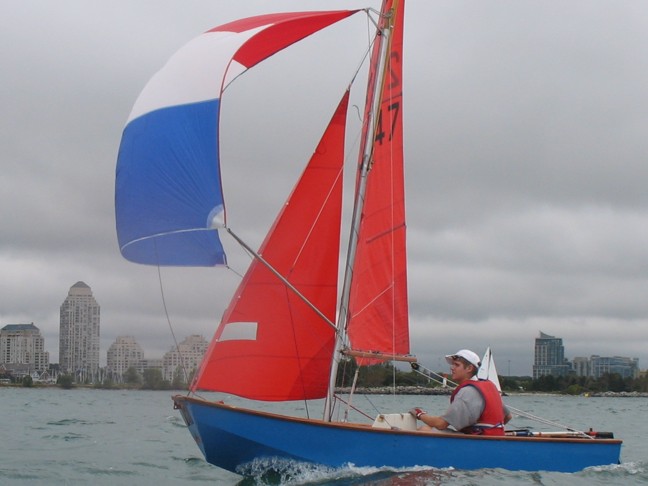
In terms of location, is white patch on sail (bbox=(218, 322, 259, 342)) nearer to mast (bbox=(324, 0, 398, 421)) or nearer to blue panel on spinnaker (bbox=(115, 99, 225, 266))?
mast (bbox=(324, 0, 398, 421))

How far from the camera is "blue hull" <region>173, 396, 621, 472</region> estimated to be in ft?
34.4

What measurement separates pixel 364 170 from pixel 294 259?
148cm

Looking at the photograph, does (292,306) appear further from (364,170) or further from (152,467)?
(152,467)

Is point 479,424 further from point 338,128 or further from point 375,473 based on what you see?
point 338,128

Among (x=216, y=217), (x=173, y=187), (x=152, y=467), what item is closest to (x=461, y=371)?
(x=216, y=217)

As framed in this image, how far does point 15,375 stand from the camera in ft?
434

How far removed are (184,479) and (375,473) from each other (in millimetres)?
3345

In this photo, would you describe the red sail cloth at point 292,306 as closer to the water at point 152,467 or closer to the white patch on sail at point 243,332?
the white patch on sail at point 243,332

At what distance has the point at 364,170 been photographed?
1194 centimetres

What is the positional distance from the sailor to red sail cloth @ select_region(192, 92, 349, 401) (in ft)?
5.14

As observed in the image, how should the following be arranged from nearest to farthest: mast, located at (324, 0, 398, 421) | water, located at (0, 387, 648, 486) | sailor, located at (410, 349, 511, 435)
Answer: water, located at (0, 387, 648, 486), sailor, located at (410, 349, 511, 435), mast, located at (324, 0, 398, 421)

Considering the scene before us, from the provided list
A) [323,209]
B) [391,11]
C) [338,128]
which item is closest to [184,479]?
[323,209]

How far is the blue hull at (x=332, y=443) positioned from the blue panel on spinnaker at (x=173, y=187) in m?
1.90

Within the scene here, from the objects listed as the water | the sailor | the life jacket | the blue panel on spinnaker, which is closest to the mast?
the water
